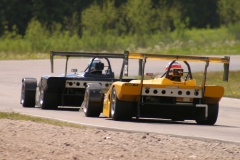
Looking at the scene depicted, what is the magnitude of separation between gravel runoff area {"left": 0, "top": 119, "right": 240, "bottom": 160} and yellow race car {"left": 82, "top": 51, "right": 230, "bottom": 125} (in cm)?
225

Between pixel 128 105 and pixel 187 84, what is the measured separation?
1214 millimetres

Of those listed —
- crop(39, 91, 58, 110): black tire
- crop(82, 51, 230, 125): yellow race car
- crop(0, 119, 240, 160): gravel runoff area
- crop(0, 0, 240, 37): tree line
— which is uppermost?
crop(0, 0, 240, 37): tree line

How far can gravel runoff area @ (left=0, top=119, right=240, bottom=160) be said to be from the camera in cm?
1047

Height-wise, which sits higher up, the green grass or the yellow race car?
the yellow race car

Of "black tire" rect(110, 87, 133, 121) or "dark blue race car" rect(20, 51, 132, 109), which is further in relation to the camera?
"dark blue race car" rect(20, 51, 132, 109)

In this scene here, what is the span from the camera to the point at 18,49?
2168 inches

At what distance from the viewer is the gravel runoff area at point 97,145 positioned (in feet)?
34.3

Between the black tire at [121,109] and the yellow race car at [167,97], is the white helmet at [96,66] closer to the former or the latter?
the yellow race car at [167,97]

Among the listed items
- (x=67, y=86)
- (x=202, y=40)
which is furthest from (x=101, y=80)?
(x=202, y=40)

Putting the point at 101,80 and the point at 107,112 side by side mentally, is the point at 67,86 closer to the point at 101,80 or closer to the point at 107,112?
the point at 101,80

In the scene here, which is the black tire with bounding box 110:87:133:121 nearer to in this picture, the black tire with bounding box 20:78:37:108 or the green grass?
the green grass

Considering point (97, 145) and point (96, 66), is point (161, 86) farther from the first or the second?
point (97, 145)

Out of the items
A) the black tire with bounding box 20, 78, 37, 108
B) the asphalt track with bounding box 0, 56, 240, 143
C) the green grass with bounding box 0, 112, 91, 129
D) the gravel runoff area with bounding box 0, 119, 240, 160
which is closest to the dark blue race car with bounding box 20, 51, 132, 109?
the black tire with bounding box 20, 78, 37, 108

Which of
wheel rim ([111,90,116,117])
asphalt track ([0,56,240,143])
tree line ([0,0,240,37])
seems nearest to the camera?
asphalt track ([0,56,240,143])
